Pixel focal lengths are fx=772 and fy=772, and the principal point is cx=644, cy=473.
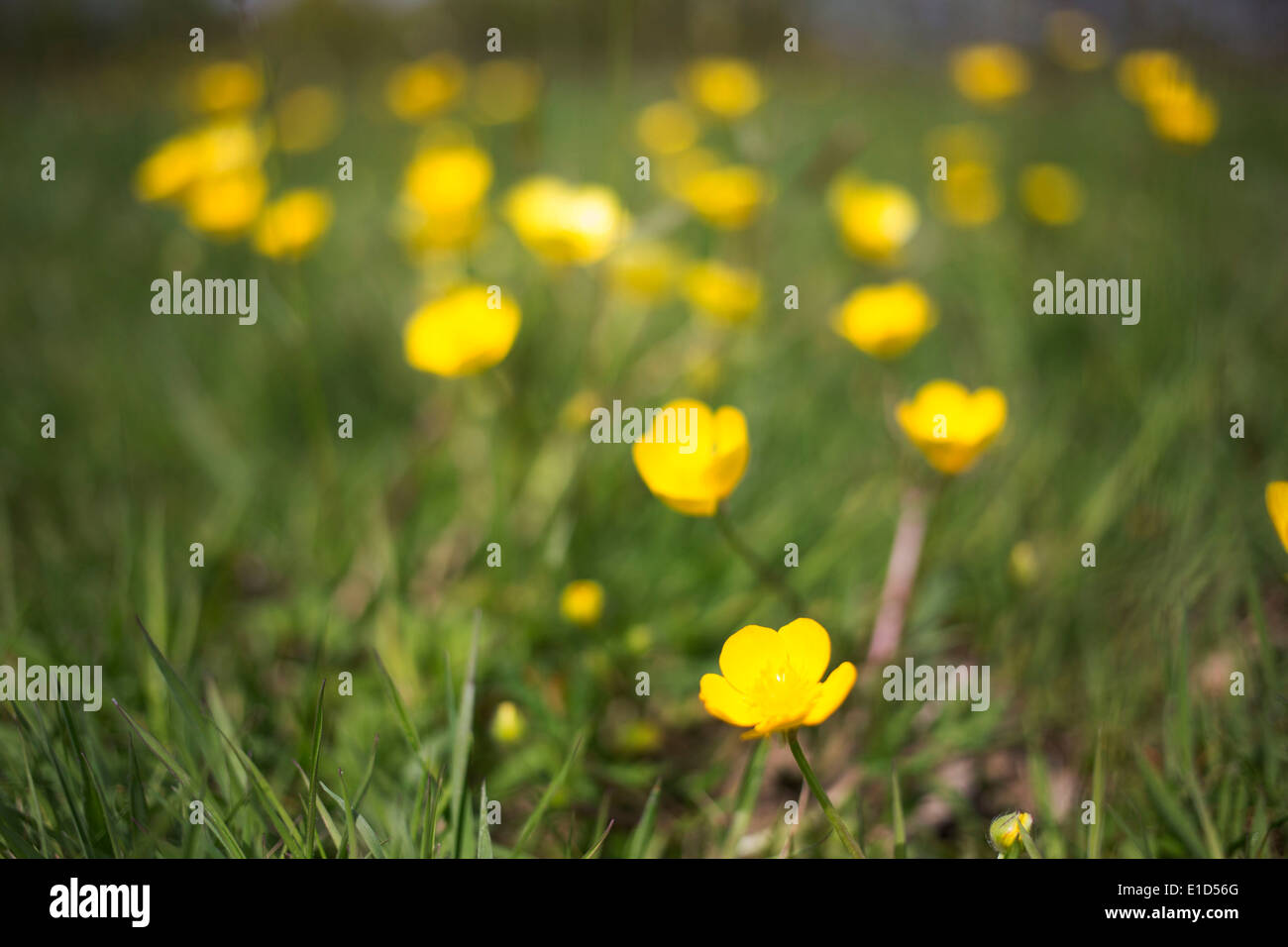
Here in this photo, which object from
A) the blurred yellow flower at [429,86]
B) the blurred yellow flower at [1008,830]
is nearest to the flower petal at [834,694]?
the blurred yellow flower at [1008,830]

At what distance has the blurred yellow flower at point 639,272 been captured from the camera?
1.61 metres

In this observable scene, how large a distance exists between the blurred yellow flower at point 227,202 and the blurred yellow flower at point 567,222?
50 cm

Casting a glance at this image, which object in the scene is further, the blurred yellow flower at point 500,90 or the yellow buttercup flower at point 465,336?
the blurred yellow flower at point 500,90

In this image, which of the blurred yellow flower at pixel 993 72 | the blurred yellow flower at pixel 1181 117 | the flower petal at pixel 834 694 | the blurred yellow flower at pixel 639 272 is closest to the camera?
the flower petal at pixel 834 694

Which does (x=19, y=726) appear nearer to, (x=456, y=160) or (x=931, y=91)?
(x=456, y=160)

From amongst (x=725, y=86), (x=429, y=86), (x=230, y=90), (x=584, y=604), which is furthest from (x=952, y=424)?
(x=230, y=90)

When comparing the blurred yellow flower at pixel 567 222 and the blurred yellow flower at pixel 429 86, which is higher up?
the blurred yellow flower at pixel 429 86

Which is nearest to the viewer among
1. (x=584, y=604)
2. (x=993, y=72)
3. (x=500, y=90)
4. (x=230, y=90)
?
(x=584, y=604)

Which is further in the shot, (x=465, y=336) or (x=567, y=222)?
(x=567, y=222)

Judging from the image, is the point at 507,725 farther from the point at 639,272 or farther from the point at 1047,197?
the point at 1047,197

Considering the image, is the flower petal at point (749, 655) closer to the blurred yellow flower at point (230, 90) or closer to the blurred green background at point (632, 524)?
the blurred green background at point (632, 524)

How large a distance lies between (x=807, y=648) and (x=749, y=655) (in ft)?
0.19

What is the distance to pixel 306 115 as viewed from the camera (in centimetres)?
289
